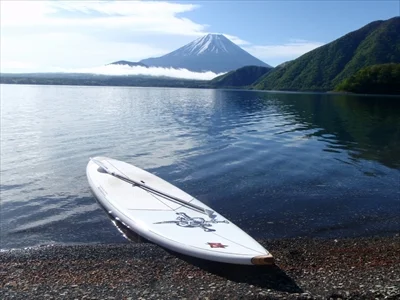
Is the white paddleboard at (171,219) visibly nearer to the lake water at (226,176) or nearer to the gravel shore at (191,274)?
the gravel shore at (191,274)

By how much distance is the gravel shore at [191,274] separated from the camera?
8.77 metres

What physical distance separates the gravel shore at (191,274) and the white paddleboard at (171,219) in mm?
393

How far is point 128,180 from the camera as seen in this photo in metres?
17.4

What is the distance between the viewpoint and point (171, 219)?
42.5ft

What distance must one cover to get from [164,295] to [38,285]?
3052 millimetres

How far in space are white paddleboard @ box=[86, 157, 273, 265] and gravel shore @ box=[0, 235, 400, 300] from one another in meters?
0.39

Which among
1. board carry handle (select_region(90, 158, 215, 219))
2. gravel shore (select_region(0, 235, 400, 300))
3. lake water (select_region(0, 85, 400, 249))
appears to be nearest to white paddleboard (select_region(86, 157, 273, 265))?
board carry handle (select_region(90, 158, 215, 219))

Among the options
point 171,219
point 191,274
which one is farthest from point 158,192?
point 191,274

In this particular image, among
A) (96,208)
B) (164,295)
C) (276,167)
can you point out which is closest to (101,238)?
(96,208)

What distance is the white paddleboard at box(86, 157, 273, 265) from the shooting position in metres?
Answer: 10.5

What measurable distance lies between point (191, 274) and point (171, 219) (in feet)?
10.3

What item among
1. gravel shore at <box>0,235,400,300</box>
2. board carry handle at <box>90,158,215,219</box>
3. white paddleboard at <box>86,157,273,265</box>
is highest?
board carry handle at <box>90,158,215,219</box>

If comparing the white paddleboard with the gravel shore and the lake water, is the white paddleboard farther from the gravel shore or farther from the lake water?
the lake water

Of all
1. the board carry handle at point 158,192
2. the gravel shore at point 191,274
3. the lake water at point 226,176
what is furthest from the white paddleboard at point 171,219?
the lake water at point 226,176
